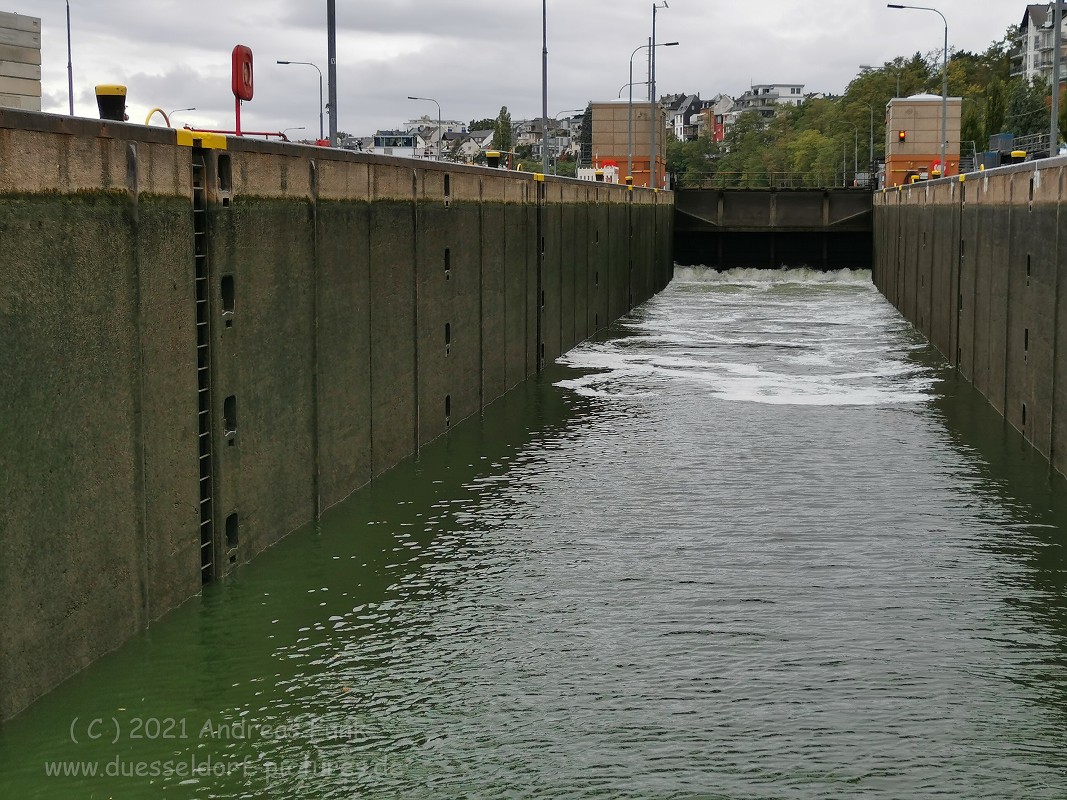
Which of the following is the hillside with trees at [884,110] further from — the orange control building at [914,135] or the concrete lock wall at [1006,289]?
the concrete lock wall at [1006,289]

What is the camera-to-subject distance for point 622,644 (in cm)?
1145

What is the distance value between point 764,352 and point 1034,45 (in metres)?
141

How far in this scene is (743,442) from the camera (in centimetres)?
2078

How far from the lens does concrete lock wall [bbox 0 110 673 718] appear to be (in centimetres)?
920

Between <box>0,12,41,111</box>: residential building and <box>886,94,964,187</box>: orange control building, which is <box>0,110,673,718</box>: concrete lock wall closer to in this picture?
<box>0,12,41,111</box>: residential building

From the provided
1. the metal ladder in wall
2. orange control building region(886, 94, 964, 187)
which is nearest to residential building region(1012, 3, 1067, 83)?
orange control building region(886, 94, 964, 187)

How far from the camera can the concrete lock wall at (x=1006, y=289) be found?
18.6 metres

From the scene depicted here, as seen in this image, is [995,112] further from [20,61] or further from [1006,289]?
[20,61]

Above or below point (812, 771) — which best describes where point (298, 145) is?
above

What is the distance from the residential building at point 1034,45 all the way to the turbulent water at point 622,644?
476ft

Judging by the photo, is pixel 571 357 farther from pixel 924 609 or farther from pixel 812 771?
pixel 812 771

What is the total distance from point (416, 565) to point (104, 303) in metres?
4.79

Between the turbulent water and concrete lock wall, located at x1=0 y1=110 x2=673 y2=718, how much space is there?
19.1 inches

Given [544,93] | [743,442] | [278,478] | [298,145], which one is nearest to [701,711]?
[278,478]
